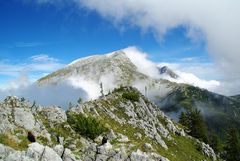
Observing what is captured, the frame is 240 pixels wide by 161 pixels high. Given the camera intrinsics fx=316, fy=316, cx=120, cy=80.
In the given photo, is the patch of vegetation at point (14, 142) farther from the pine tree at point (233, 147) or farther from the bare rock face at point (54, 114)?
the pine tree at point (233, 147)

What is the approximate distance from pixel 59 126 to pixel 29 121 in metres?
6.31

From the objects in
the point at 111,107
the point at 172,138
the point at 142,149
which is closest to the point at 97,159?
the point at 142,149

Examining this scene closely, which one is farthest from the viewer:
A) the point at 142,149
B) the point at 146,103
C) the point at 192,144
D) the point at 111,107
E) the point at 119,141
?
the point at 146,103

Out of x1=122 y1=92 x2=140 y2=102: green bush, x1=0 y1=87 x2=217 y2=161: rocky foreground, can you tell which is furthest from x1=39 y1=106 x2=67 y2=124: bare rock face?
x1=122 y1=92 x2=140 y2=102: green bush

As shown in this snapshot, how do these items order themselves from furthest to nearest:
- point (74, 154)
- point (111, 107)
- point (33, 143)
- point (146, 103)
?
point (146, 103) < point (111, 107) < point (74, 154) < point (33, 143)

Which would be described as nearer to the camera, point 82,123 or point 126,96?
point 82,123

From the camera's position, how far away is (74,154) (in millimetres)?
46125

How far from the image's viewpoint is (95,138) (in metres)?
56.0

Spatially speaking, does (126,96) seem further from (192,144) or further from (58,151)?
(58,151)

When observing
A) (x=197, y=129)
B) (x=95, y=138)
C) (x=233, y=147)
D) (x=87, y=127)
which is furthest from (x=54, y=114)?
(x=233, y=147)

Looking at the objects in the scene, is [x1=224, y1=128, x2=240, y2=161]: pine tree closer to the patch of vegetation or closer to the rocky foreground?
the rocky foreground

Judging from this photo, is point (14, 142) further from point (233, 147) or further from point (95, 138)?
point (233, 147)

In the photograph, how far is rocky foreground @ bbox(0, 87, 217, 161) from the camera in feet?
143

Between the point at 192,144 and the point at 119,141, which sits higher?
the point at 119,141
